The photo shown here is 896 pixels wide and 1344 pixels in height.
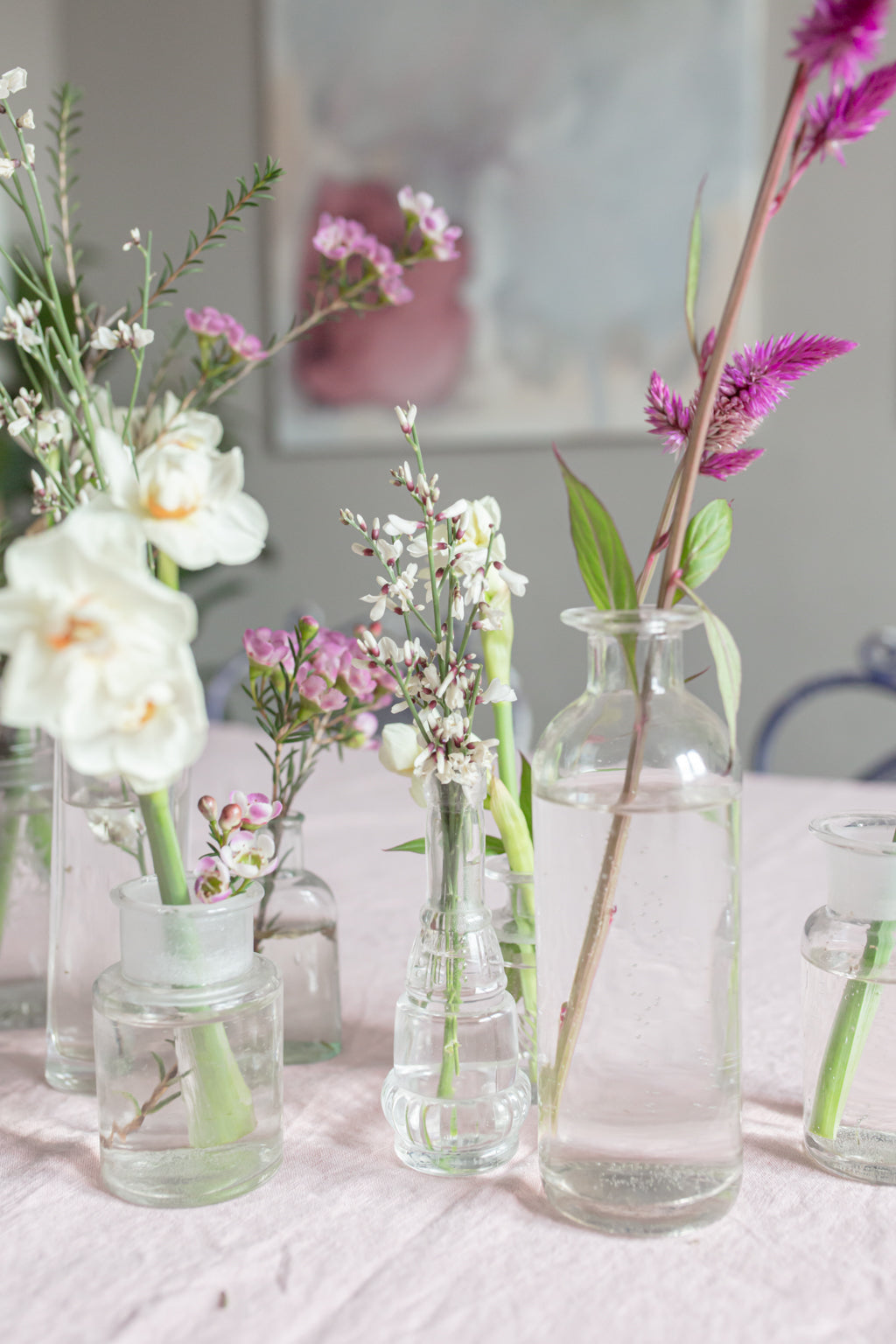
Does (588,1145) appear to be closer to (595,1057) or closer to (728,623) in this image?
(595,1057)

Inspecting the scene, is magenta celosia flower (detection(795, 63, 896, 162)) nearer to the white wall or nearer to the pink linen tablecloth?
the pink linen tablecloth

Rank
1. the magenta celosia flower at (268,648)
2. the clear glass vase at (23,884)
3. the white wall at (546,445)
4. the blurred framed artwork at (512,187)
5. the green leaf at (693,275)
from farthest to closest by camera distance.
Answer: the blurred framed artwork at (512,187), the white wall at (546,445), the clear glass vase at (23,884), the magenta celosia flower at (268,648), the green leaf at (693,275)

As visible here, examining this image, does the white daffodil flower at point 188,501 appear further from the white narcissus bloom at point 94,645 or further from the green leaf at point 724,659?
the green leaf at point 724,659

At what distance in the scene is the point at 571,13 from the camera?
8.94ft

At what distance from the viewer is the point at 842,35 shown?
0.42 m

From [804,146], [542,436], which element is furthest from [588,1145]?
[542,436]

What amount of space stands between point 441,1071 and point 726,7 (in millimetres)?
2606

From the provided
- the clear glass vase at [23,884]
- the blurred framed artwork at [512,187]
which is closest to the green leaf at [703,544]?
the clear glass vase at [23,884]

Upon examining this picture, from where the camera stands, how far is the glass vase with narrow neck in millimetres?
582

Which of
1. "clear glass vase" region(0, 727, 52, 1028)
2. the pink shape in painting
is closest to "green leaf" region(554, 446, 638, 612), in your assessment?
"clear glass vase" region(0, 727, 52, 1028)

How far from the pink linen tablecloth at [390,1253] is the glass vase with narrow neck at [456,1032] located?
0.06ft

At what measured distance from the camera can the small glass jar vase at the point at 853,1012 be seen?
1.85ft

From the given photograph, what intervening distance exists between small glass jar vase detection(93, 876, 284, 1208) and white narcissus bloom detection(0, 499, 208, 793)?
0.14 metres

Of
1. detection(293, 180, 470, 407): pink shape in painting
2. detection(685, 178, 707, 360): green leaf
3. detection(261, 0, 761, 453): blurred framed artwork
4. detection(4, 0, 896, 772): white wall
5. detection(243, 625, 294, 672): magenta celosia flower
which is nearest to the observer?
detection(685, 178, 707, 360): green leaf
